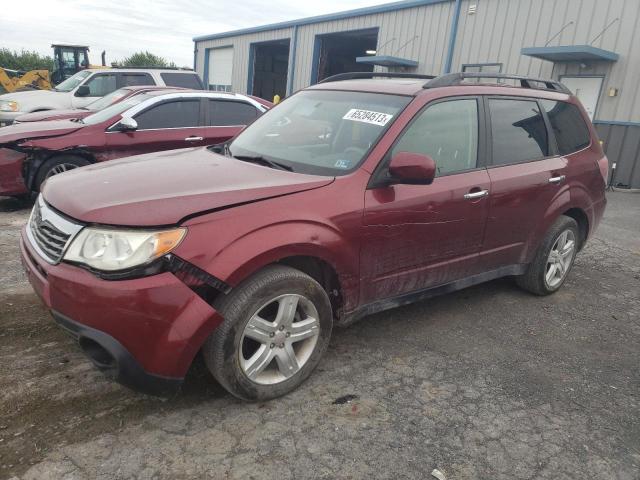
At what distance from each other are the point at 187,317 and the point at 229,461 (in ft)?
2.19

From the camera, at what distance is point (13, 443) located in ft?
7.46

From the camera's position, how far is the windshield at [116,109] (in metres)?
6.85

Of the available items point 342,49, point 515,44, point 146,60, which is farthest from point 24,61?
point 515,44

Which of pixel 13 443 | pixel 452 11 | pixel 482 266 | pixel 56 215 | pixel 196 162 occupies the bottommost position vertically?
pixel 13 443

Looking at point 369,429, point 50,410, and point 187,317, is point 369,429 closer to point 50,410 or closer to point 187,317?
point 187,317

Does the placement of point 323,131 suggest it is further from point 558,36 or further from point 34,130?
point 558,36

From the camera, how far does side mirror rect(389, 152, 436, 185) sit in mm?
2824

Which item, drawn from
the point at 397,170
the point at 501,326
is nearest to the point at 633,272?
the point at 501,326

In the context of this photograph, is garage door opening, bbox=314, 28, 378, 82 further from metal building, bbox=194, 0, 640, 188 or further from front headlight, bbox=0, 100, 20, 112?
front headlight, bbox=0, 100, 20, 112

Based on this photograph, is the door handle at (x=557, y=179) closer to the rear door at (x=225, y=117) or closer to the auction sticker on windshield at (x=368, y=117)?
the auction sticker on windshield at (x=368, y=117)

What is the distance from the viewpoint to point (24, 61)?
4106cm

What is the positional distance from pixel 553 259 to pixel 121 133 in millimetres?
5371

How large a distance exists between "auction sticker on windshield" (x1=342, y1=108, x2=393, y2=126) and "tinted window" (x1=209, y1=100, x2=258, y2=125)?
4162mm

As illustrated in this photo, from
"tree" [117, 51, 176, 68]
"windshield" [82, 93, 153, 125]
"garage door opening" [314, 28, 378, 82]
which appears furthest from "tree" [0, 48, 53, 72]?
"windshield" [82, 93, 153, 125]
